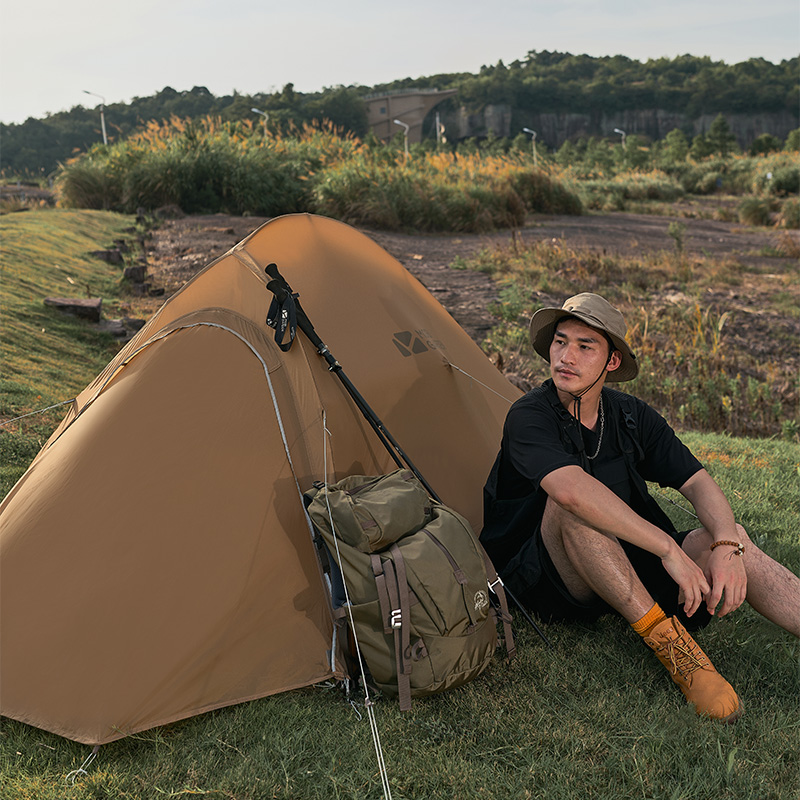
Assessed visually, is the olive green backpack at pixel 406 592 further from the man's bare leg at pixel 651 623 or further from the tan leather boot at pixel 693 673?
the tan leather boot at pixel 693 673

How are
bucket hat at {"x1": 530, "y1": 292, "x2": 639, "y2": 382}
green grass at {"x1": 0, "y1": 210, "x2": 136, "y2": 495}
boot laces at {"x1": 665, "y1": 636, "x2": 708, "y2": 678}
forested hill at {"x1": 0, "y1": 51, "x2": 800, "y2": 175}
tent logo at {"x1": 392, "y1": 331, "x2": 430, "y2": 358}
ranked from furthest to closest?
1. forested hill at {"x1": 0, "y1": 51, "x2": 800, "y2": 175}
2. green grass at {"x1": 0, "y1": 210, "x2": 136, "y2": 495}
3. tent logo at {"x1": 392, "y1": 331, "x2": 430, "y2": 358}
4. bucket hat at {"x1": 530, "y1": 292, "x2": 639, "y2": 382}
5. boot laces at {"x1": 665, "y1": 636, "x2": 708, "y2": 678}

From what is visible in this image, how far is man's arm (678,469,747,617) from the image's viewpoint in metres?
2.71

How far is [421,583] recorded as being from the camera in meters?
2.58

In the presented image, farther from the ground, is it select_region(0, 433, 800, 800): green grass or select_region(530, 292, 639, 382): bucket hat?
select_region(530, 292, 639, 382): bucket hat

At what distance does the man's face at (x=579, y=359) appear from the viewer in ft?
9.83

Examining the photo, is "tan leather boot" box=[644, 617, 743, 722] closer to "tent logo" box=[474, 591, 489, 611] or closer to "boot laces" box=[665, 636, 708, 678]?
"boot laces" box=[665, 636, 708, 678]

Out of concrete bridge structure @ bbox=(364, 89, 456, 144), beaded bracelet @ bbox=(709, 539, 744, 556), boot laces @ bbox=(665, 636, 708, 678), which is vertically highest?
concrete bridge structure @ bbox=(364, 89, 456, 144)

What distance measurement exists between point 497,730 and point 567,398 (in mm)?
1271

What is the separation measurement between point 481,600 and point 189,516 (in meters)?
1.09

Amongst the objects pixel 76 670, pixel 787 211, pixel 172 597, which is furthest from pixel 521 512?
pixel 787 211

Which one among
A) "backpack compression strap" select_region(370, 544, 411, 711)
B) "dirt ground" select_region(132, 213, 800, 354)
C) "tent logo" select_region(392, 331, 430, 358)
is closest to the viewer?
"backpack compression strap" select_region(370, 544, 411, 711)

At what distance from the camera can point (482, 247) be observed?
12430 mm

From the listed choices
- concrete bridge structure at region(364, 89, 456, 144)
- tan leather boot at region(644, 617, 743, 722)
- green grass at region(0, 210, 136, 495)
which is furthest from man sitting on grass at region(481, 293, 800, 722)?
concrete bridge structure at region(364, 89, 456, 144)

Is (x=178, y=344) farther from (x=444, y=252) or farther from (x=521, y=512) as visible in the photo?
(x=444, y=252)
